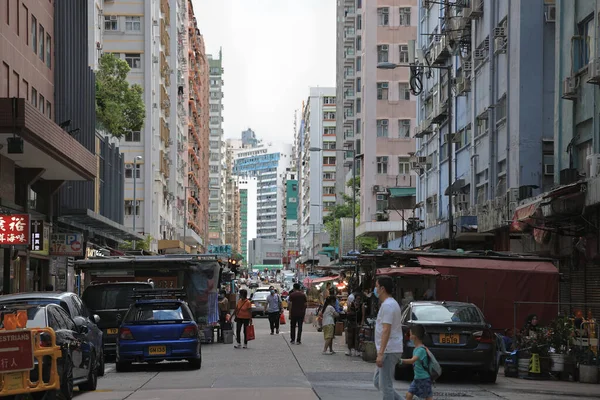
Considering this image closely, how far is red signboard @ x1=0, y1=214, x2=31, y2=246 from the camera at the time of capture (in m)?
30.6

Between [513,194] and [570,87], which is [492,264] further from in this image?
[513,194]

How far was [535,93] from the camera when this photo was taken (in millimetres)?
36562

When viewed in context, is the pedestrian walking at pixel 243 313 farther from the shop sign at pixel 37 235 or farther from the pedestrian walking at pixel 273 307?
the shop sign at pixel 37 235

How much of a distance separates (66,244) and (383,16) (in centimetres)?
5028

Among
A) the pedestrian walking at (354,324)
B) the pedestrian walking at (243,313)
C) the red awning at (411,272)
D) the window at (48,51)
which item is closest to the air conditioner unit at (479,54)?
the pedestrian walking at (354,324)

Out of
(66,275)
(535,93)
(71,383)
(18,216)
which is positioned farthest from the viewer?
(66,275)

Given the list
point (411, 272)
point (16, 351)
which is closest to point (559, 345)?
point (411, 272)

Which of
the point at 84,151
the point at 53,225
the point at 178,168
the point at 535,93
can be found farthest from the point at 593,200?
the point at 178,168

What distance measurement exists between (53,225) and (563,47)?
21.6 m

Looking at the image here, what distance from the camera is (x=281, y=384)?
61.9ft

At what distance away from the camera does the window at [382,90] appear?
84.7m

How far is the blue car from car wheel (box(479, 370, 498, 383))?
625cm

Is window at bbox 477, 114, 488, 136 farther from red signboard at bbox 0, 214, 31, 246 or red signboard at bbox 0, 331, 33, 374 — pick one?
red signboard at bbox 0, 331, 33, 374

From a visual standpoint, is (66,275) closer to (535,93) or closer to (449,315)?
(535,93)
